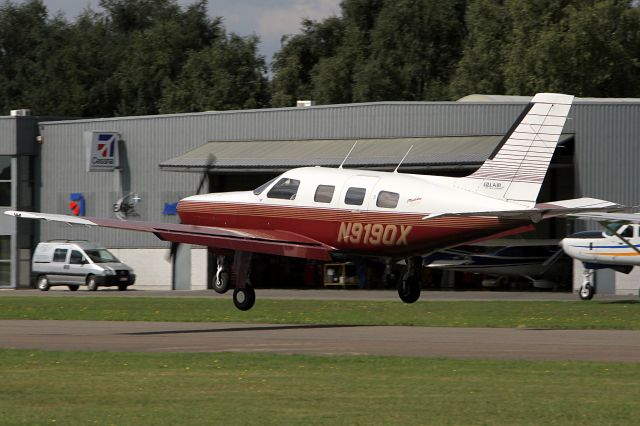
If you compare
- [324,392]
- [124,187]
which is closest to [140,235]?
[124,187]

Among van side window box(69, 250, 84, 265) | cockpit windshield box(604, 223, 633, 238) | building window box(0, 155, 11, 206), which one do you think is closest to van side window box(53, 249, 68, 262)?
van side window box(69, 250, 84, 265)

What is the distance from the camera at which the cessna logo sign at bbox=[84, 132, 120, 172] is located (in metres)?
59.0

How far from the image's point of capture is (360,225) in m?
27.2

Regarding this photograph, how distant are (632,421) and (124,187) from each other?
4852cm

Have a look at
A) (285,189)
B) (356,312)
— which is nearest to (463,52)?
A: (356,312)

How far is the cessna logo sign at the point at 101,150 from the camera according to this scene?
59.0 meters

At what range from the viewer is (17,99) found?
10912 cm

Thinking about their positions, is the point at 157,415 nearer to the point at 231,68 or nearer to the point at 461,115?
the point at 461,115

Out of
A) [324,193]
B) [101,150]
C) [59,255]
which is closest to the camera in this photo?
[324,193]

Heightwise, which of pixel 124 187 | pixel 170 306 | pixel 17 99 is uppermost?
pixel 17 99

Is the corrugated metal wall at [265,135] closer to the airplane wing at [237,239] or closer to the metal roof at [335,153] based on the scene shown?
the metal roof at [335,153]

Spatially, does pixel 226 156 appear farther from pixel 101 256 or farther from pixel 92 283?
pixel 92 283

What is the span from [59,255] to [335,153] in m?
14.5

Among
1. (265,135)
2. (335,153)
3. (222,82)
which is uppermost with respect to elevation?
(222,82)
